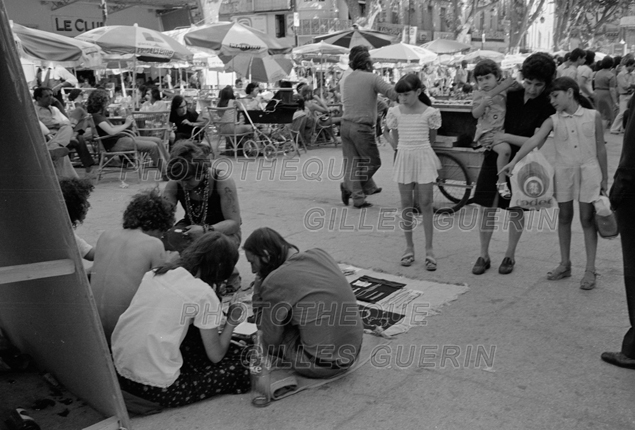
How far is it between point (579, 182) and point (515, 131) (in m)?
0.69

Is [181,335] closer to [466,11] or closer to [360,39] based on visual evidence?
[360,39]

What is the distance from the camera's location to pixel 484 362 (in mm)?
3703

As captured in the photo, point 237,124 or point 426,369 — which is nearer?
point 426,369

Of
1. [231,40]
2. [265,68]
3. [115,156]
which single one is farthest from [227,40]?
[265,68]

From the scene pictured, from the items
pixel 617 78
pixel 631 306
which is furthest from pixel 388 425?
pixel 617 78

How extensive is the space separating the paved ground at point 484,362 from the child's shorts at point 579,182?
0.74m

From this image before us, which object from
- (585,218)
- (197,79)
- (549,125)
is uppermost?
(549,125)

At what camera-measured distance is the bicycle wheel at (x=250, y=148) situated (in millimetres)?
12414

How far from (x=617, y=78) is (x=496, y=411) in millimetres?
15000

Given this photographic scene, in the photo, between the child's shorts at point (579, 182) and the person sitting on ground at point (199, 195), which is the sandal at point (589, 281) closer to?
the child's shorts at point (579, 182)

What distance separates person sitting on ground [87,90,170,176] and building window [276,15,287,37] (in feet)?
127

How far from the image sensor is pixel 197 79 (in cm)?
3138

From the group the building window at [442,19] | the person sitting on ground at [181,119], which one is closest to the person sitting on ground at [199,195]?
the person sitting on ground at [181,119]

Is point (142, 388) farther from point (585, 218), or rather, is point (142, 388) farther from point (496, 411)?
point (585, 218)
